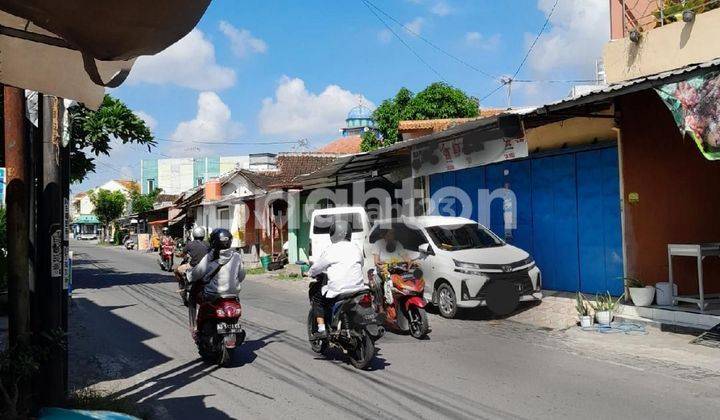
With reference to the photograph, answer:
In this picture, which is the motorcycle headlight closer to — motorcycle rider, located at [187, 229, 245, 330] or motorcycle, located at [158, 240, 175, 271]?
motorcycle rider, located at [187, 229, 245, 330]

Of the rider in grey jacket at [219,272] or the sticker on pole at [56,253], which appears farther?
the rider in grey jacket at [219,272]

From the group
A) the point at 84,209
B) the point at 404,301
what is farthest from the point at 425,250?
the point at 84,209

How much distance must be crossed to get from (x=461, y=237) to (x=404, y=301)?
2.95 m

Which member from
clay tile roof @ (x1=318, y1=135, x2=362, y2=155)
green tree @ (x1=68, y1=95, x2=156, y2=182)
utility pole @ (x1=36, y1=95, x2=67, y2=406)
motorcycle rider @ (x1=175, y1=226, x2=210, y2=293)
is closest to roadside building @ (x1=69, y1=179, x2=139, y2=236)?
clay tile roof @ (x1=318, y1=135, x2=362, y2=155)

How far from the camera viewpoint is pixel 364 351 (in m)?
6.90

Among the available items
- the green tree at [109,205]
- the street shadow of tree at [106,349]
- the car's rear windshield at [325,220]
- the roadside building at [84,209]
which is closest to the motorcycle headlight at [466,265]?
the street shadow of tree at [106,349]

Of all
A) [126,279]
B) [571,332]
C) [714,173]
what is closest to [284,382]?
[571,332]

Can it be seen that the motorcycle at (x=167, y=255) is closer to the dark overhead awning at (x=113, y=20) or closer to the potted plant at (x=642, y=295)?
the potted plant at (x=642, y=295)

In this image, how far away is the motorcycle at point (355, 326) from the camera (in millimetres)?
6732

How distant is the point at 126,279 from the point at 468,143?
13.1 metres

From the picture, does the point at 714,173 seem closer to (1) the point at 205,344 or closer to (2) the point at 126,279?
(1) the point at 205,344

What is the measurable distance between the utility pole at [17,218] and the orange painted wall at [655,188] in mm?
9420

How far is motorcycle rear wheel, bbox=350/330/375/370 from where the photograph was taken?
22.5 ft

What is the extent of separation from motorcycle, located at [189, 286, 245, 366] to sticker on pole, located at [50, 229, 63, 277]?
214 cm
